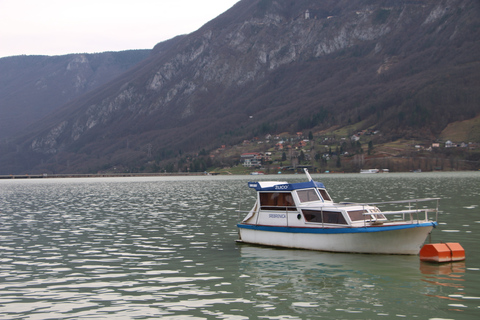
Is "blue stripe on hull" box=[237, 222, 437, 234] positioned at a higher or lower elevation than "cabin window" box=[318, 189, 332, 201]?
lower

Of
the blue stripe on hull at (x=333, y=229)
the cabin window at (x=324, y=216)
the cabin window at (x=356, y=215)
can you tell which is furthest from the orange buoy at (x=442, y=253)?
the cabin window at (x=324, y=216)

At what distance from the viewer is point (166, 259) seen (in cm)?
3556

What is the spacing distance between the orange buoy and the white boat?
159 centimetres

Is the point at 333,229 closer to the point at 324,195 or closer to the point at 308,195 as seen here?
the point at 308,195

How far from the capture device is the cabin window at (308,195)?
39.9 meters

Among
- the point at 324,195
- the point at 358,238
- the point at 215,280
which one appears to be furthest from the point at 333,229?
the point at 215,280

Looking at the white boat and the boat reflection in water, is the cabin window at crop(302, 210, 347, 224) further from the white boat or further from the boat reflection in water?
the boat reflection in water

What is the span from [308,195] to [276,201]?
2.51m

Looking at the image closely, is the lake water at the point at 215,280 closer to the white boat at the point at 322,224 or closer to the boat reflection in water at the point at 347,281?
the boat reflection in water at the point at 347,281

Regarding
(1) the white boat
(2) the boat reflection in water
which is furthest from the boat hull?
(2) the boat reflection in water

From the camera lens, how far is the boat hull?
111 ft

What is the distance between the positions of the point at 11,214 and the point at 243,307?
191ft

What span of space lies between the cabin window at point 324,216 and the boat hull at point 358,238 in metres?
1.06

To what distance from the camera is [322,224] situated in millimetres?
36906
